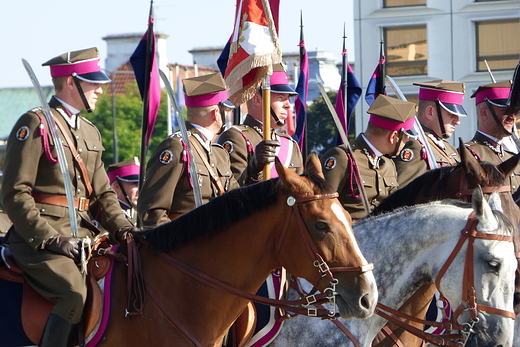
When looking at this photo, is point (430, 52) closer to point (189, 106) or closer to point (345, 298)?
point (189, 106)

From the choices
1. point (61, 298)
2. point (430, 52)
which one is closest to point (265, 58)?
point (61, 298)

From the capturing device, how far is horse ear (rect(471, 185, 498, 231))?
557 centimetres

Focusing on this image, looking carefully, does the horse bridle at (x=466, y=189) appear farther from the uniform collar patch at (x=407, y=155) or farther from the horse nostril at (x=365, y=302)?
the uniform collar patch at (x=407, y=155)

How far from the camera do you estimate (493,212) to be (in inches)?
225

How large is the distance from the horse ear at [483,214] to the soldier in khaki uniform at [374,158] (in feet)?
7.78

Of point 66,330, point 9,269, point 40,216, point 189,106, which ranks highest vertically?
point 189,106

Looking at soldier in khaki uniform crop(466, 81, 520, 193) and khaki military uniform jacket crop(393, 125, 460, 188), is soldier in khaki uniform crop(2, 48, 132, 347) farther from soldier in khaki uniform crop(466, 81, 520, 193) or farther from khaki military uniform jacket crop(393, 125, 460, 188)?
soldier in khaki uniform crop(466, 81, 520, 193)

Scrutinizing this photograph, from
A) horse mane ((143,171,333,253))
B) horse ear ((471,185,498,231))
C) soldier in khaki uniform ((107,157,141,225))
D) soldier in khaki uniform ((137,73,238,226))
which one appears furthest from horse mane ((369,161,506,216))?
soldier in khaki uniform ((107,157,141,225))

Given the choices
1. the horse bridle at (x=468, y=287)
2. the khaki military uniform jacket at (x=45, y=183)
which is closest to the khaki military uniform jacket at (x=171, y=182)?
the khaki military uniform jacket at (x=45, y=183)

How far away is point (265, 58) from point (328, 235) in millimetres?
2048

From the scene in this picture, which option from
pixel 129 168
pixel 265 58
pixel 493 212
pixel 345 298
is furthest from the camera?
pixel 129 168

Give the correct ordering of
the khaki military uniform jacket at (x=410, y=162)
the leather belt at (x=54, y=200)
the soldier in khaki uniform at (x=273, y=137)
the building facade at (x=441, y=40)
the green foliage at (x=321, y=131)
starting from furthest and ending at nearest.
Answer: the green foliage at (x=321, y=131) → the building facade at (x=441, y=40) → the khaki military uniform jacket at (x=410, y=162) → the soldier in khaki uniform at (x=273, y=137) → the leather belt at (x=54, y=200)

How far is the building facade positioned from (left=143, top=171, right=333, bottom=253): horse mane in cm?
2918

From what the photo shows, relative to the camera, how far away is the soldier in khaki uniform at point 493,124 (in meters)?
9.62
